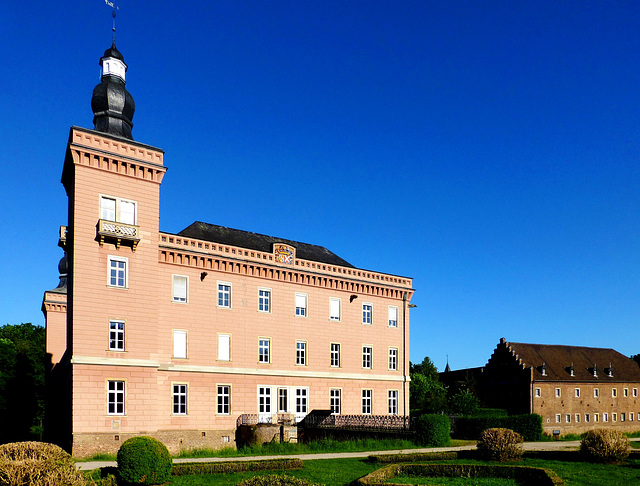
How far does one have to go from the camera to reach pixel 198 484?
1936 centimetres

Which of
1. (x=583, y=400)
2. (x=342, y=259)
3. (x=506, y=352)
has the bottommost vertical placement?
(x=583, y=400)

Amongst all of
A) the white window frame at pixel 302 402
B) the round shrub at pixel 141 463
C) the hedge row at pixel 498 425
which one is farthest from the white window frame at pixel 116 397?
the hedge row at pixel 498 425

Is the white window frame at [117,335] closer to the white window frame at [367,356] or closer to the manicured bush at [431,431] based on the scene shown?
the manicured bush at [431,431]

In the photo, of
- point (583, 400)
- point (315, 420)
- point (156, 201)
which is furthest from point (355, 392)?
point (583, 400)

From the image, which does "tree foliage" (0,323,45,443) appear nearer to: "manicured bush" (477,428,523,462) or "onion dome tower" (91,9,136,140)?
"onion dome tower" (91,9,136,140)

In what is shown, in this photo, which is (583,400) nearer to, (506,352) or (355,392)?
(506,352)

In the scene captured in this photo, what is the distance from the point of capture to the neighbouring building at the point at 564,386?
63.4 metres

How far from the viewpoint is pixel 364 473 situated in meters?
21.5

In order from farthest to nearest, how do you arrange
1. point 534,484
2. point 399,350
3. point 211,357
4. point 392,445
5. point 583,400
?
1. point 583,400
2. point 399,350
3. point 211,357
4. point 392,445
5. point 534,484

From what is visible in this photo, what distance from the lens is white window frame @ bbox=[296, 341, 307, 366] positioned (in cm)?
4053

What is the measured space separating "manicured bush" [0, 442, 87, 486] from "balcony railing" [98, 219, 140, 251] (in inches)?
664

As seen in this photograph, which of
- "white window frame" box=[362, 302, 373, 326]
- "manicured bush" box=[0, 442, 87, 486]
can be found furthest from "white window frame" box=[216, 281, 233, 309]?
"manicured bush" box=[0, 442, 87, 486]

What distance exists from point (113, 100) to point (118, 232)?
8194mm

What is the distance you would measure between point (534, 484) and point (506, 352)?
4978 cm
